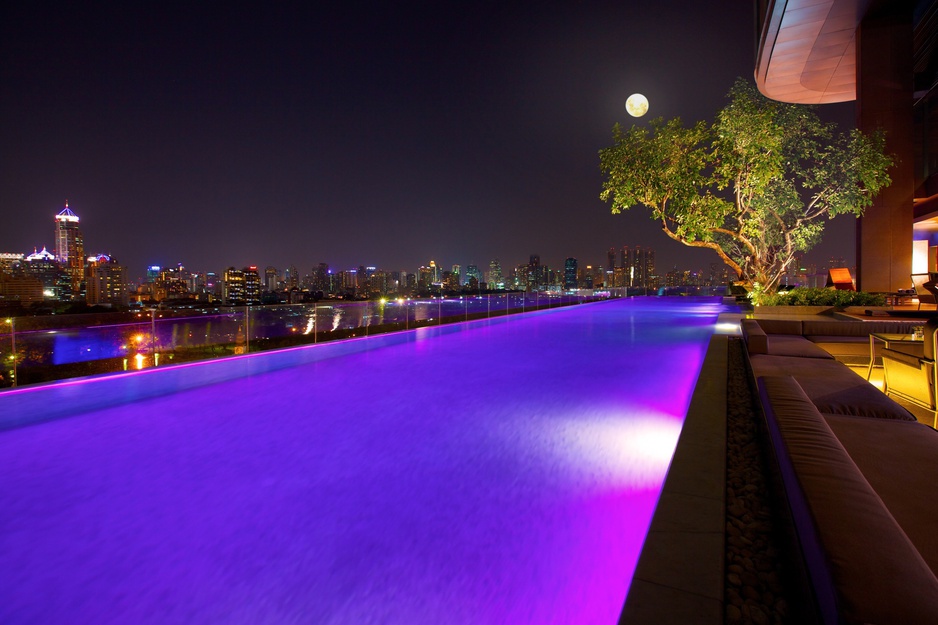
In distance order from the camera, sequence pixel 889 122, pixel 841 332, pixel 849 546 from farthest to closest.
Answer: pixel 889 122 < pixel 841 332 < pixel 849 546

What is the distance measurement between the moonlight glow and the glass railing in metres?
9.11

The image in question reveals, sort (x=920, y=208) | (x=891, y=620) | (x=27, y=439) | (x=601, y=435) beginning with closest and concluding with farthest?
(x=891, y=620), (x=601, y=435), (x=27, y=439), (x=920, y=208)

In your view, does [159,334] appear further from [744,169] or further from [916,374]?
[744,169]

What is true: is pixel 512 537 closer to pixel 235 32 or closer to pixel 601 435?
pixel 601 435

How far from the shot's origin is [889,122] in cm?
1037

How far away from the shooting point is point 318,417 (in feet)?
13.3

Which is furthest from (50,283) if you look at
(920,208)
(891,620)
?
(920,208)

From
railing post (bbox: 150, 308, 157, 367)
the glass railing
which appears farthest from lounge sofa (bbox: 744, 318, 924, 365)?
railing post (bbox: 150, 308, 157, 367)

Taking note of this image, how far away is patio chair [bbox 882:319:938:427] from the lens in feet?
9.66

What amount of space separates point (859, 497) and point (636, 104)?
14187mm

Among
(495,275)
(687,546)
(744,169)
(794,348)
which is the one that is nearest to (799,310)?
(744,169)

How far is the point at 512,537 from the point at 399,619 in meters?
0.65

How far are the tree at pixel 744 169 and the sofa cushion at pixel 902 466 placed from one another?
26.9ft

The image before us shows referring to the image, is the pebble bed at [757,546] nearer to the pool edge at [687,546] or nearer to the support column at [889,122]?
the pool edge at [687,546]
